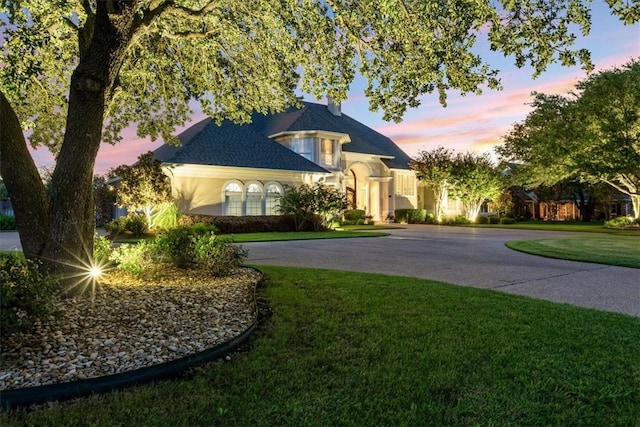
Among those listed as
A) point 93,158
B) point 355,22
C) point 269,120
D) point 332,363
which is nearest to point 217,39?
point 355,22

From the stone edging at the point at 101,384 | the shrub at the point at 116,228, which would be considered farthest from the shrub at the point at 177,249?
the shrub at the point at 116,228

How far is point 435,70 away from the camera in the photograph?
655 cm

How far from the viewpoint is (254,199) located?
2239 cm

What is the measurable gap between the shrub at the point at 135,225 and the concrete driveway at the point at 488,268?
7.02 meters

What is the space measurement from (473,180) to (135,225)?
2325 cm

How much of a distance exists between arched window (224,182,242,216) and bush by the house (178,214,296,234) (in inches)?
46.7

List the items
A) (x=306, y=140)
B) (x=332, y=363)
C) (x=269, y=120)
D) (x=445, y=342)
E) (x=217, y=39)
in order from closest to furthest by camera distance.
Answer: (x=332, y=363)
(x=445, y=342)
(x=217, y=39)
(x=306, y=140)
(x=269, y=120)

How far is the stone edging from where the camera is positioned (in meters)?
2.86

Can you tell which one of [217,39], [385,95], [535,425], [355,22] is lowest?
[535,425]

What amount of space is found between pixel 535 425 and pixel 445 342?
58.1 inches

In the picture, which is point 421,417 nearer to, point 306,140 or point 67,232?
point 67,232

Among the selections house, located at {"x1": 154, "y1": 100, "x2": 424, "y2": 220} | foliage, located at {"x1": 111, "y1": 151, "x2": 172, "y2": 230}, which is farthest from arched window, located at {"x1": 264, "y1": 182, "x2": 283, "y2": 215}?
foliage, located at {"x1": 111, "y1": 151, "x2": 172, "y2": 230}

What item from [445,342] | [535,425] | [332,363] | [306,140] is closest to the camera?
[535,425]

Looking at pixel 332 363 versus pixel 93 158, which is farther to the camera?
pixel 93 158
